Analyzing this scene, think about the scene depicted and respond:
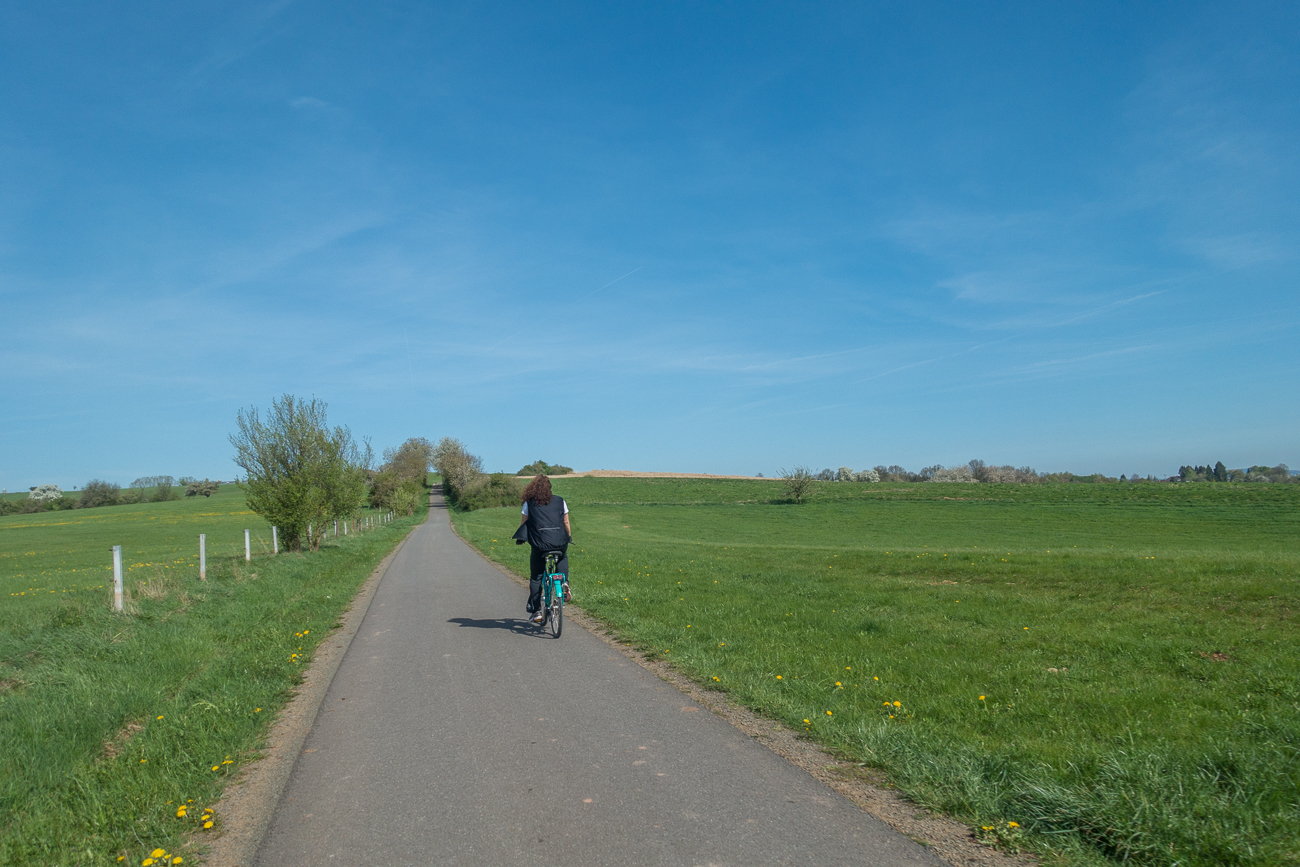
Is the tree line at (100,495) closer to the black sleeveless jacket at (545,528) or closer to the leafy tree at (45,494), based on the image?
the leafy tree at (45,494)

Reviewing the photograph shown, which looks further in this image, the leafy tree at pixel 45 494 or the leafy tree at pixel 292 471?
the leafy tree at pixel 45 494

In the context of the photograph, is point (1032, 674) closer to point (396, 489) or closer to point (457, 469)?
point (396, 489)

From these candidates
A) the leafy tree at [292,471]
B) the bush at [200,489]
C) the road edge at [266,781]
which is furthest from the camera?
the bush at [200,489]

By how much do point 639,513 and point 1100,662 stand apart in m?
50.4

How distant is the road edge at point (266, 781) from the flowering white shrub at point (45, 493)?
12400cm

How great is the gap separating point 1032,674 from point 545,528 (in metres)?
6.22

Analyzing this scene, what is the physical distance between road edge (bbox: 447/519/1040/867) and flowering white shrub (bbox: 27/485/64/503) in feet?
419

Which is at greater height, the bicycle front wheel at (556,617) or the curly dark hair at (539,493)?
the curly dark hair at (539,493)

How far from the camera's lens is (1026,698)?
6.55m

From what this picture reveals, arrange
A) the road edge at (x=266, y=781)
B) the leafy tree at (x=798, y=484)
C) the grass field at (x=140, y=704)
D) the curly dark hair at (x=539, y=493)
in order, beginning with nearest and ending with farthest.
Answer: the road edge at (x=266, y=781) < the grass field at (x=140, y=704) < the curly dark hair at (x=539, y=493) < the leafy tree at (x=798, y=484)

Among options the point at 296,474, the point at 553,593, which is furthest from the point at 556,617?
the point at 296,474

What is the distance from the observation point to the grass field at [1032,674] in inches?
153

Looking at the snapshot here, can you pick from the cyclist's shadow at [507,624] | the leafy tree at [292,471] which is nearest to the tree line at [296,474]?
the leafy tree at [292,471]

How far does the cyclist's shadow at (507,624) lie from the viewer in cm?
1028
